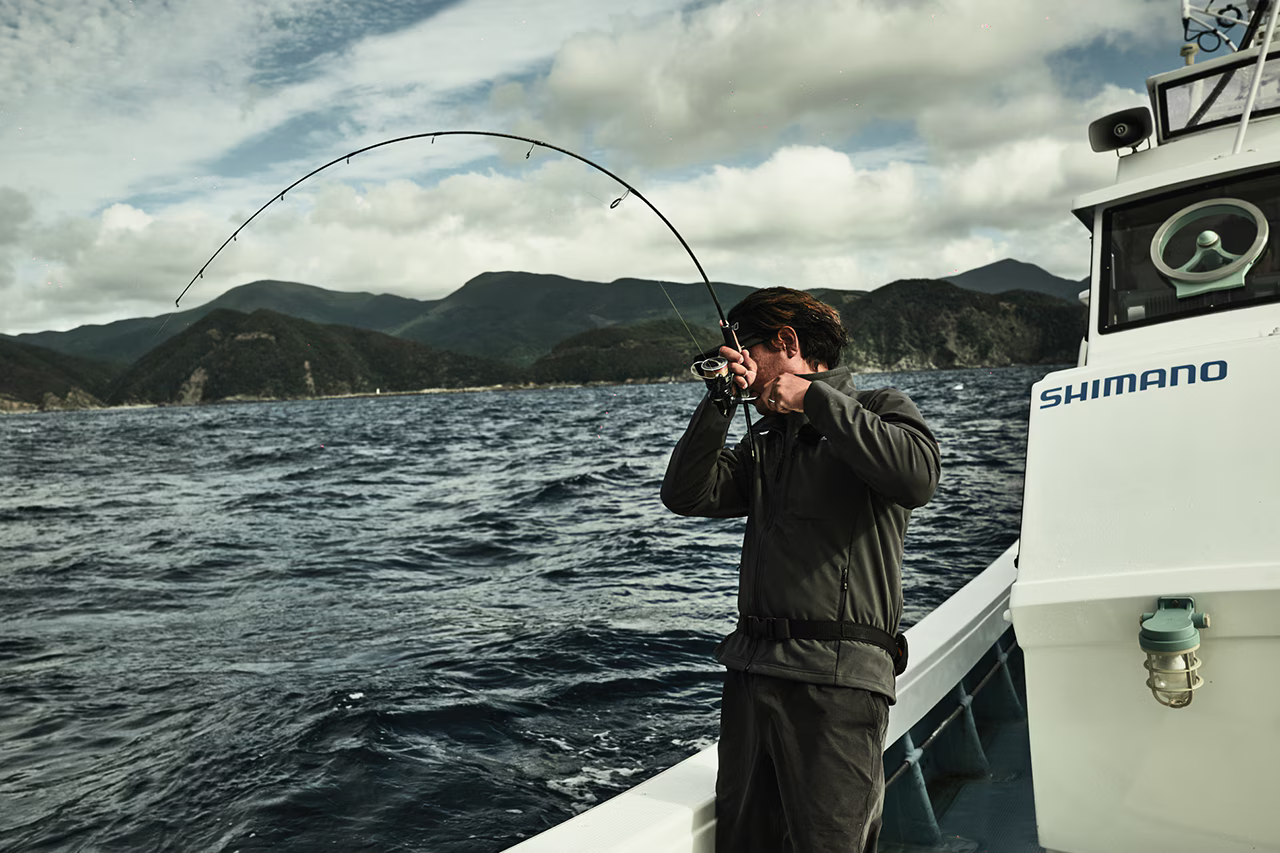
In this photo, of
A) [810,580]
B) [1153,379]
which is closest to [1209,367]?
[1153,379]

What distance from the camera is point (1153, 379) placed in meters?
2.76

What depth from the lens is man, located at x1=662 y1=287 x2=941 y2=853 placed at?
2.12 metres

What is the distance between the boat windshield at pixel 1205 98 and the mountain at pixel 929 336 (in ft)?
470

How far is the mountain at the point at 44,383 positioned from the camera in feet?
499

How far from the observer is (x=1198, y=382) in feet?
8.65

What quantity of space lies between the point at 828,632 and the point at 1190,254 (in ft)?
7.99

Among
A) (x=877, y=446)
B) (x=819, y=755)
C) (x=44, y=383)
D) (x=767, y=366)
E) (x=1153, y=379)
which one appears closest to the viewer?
(x=877, y=446)

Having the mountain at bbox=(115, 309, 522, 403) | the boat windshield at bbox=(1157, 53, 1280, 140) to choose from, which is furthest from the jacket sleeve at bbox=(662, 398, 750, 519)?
the mountain at bbox=(115, 309, 522, 403)

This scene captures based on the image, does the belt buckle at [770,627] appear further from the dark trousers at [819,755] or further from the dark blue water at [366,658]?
the dark blue water at [366,658]

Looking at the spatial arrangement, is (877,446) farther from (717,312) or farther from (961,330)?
(961,330)

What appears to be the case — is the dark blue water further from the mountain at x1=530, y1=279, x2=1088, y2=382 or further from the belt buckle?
the mountain at x1=530, y1=279, x2=1088, y2=382

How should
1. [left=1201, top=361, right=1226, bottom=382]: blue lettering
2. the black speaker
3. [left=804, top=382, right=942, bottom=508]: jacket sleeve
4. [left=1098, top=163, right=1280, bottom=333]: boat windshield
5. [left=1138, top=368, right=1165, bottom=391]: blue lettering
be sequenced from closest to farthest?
[left=804, top=382, right=942, bottom=508]: jacket sleeve → [left=1201, top=361, right=1226, bottom=382]: blue lettering → [left=1138, top=368, right=1165, bottom=391]: blue lettering → [left=1098, top=163, right=1280, bottom=333]: boat windshield → the black speaker

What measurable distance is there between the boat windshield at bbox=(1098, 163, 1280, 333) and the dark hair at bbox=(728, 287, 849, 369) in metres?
1.88

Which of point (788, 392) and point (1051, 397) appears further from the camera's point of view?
point (1051, 397)
